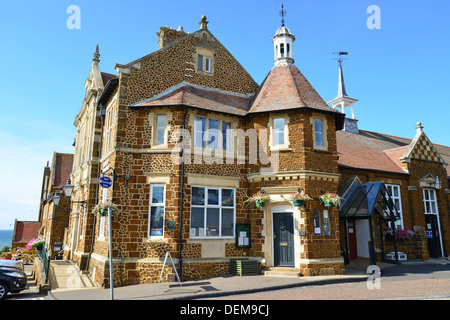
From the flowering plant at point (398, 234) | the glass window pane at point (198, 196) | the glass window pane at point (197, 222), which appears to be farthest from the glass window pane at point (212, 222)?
the flowering plant at point (398, 234)

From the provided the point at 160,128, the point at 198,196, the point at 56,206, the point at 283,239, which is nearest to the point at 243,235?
the point at 283,239

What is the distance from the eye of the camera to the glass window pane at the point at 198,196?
14488 mm

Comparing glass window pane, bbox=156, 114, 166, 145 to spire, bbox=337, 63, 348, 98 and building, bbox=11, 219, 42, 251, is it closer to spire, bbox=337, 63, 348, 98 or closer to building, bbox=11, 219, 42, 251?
spire, bbox=337, 63, 348, 98

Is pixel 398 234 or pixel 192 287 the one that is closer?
pixel 192 287

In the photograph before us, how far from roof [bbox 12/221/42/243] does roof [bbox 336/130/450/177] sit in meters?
36.6

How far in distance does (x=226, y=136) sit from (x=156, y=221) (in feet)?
16.4

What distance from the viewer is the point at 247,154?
16.1 meters

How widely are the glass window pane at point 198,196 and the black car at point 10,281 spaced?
7495mm

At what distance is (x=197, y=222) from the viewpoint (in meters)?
14.4

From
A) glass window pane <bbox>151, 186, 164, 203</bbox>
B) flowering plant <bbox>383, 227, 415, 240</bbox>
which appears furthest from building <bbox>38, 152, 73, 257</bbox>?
flowering plant <bbox>383, 227, 415, 240</bbox>

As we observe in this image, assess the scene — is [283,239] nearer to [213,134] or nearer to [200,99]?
[213,134]

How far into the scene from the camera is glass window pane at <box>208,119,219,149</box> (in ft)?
50.1
